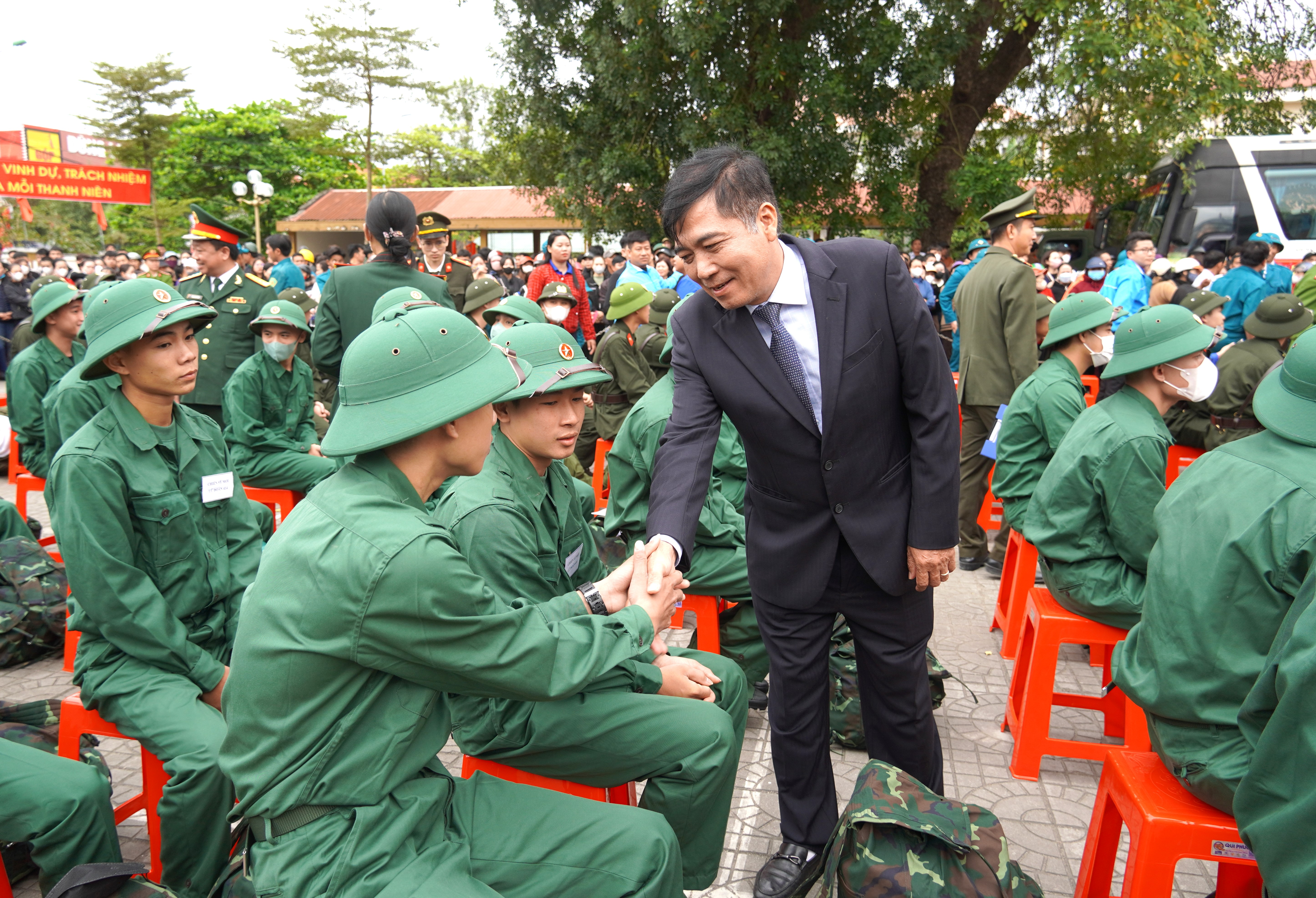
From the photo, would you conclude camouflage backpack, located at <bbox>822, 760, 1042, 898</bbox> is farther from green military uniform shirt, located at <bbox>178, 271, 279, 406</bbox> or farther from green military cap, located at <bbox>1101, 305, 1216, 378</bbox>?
green military uniform shirt, located at <bbox>178, 271, 279, 406</bbox>

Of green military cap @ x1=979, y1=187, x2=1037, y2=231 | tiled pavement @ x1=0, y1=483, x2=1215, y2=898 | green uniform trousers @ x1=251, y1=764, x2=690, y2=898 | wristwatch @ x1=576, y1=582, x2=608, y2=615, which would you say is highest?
green military cap @ x1=979, y1=187, x2=1037, y2=231

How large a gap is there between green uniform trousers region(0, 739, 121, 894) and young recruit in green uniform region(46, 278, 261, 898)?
0.49 feet

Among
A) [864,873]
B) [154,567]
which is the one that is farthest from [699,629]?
[154,567]

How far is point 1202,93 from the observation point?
11.3 meters

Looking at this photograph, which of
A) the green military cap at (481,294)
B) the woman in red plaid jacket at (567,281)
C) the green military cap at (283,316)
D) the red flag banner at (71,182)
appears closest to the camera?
the green military cap at (283,316)

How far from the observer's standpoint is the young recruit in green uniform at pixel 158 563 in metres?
2.41

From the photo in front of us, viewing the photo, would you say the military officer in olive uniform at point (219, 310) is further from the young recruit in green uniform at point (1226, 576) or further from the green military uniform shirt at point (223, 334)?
the young recruit in green uniform at point (1226, 576)

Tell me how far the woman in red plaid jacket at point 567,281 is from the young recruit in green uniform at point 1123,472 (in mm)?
5650

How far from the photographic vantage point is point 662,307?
6.19 meters

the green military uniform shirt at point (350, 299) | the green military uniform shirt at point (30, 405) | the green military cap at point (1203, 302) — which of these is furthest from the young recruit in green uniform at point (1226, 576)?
the green military uniform shirt at point (30, 405)

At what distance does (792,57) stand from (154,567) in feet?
39.3

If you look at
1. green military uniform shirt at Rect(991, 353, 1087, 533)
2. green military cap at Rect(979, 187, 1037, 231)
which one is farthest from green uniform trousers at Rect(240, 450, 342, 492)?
green military cap at Rect(979, 187, 1037, 231)

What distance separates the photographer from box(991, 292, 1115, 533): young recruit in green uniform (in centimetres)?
409

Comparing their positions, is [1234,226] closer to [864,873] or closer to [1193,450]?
[1193,450]
